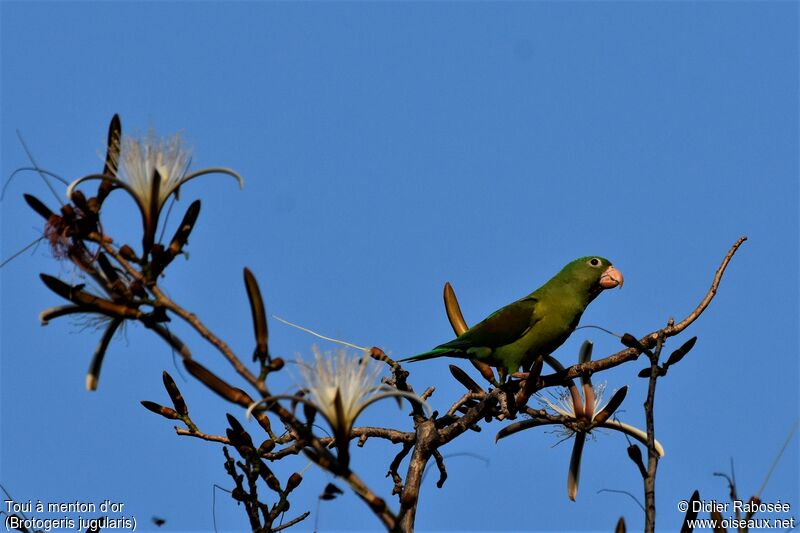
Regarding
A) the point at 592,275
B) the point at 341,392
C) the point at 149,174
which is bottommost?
the point at 341,392

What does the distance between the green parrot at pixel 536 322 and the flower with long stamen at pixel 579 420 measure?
100 cm

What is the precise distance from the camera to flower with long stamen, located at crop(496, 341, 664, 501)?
16.2ft

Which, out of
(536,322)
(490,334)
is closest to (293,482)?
(490,334)

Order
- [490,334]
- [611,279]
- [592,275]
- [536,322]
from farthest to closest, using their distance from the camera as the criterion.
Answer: [611,279] < [592,275] < [536,322] < [490,334]

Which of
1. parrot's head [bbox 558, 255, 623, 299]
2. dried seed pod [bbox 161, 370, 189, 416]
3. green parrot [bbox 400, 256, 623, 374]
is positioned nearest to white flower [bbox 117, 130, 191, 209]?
dried seed pod [bbox 161, 370, 189, 416]

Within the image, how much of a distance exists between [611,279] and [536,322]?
0.97 meters

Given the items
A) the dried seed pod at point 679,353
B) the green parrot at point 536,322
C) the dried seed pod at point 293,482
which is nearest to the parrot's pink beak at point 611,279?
the green parrot at point 536,322

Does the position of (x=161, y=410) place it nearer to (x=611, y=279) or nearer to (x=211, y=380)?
(x=211, y=380)

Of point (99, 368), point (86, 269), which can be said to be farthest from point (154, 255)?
point (99, 368)

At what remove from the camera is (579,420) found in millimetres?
5027

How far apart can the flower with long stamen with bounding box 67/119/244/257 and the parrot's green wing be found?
9.26ft

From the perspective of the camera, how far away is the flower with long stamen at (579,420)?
4938 millimetres

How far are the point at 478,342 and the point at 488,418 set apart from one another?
1.54 m

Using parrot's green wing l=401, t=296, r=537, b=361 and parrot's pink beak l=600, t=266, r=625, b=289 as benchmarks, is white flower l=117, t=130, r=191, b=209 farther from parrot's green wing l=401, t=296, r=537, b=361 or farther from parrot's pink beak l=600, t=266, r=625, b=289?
parrot's pink beak l=600, t=266, r=625, b=289
